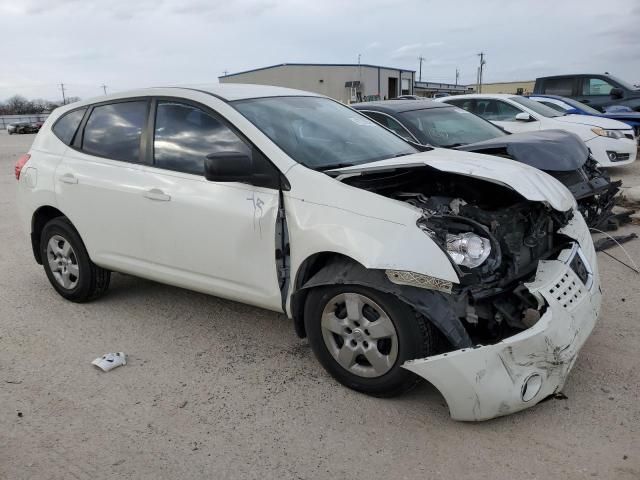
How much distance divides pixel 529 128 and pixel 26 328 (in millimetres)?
8318

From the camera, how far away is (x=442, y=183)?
354 centimetres

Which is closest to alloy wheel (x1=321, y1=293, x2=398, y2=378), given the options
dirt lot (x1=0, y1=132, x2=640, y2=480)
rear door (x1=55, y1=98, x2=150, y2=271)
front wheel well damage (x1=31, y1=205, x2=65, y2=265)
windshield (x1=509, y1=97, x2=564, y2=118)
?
dirt lot (x1=0, y1=132, x2=640, y2=480)

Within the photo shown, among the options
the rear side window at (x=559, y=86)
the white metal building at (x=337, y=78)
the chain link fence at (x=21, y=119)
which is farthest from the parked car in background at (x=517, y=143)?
the chain link fence at (x=21, y=119)

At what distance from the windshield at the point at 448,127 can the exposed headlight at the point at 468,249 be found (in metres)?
3.68

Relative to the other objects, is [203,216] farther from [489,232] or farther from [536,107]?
[536,107]

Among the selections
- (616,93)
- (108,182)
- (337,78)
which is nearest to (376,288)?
(108,182)

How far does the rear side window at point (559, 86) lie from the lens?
15555 millimetres

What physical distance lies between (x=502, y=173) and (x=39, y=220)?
A: 397 centimetres

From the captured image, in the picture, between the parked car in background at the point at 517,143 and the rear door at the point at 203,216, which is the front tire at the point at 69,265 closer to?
the rear door at the point at 203,216

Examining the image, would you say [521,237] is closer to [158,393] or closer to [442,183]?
[442,183]

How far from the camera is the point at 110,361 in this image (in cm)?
378

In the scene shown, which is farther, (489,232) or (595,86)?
(595,86)

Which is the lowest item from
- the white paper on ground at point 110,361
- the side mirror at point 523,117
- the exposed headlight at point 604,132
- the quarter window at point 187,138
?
the white paper on ground at point 110,361

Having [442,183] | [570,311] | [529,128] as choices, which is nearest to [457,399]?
[570,311]
